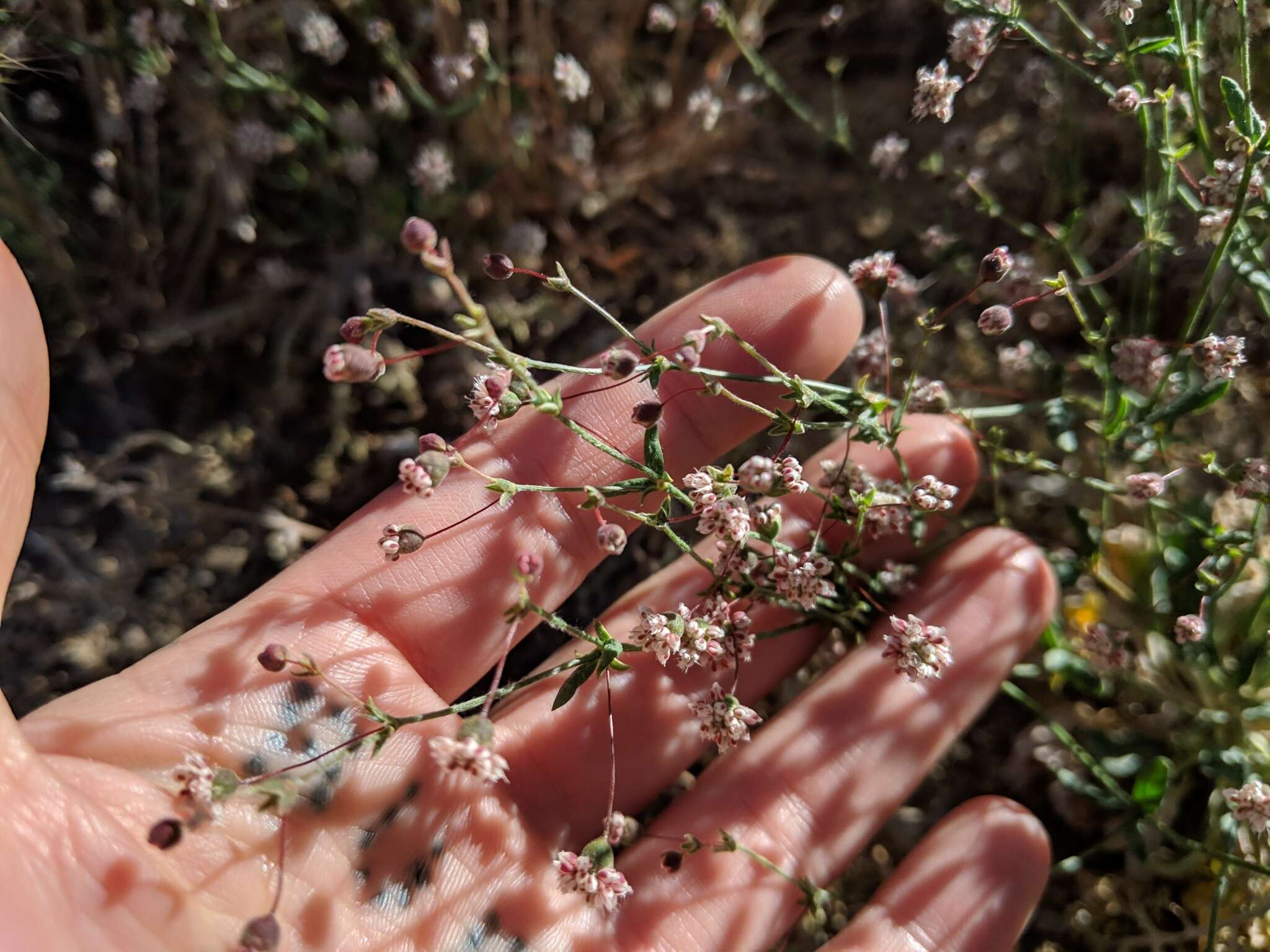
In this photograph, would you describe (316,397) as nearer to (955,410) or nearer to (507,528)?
(507,528)

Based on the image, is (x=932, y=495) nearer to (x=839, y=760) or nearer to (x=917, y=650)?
(x=917, y=650)

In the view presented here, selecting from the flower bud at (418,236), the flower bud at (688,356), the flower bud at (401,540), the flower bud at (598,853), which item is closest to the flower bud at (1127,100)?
the flower bud at (688,356)

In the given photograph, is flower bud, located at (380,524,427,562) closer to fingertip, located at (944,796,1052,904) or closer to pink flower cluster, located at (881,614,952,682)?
pink flower cluster, located at (881,614,952,682)

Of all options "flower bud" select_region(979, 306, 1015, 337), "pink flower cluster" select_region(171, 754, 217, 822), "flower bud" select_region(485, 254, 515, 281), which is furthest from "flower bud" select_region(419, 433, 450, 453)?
"flower bud" select_region(979, 306, 1015, 337)

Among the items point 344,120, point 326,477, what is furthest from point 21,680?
point 344,120

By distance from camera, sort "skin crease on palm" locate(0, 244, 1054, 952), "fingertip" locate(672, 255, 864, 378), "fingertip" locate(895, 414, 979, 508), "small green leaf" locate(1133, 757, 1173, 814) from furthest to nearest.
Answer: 1. "fingertip" locate(895, 414, 979, 508)
2. "fingertip" locate(672, 255, 864, 378)
3. "small green leaf" locate(1133, 757, 1173, 814)
4. "skin crease on palm" locate(0, 244, 1054, 952)

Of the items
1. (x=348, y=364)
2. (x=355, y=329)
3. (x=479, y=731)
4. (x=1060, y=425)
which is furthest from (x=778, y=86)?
(x=479, y=731)
